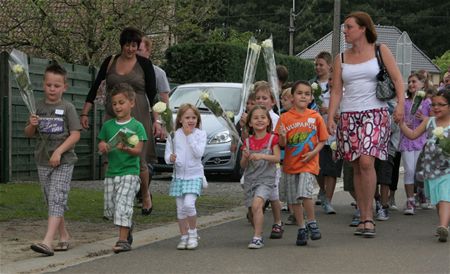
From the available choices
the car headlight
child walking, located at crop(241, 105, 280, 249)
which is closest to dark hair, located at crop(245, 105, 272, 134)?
child walking, located at crop(241, 105, 280, 249)

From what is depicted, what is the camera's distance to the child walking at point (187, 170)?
8047 millimetres

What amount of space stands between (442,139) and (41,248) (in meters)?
3.88

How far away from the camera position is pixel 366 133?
8.90 meters

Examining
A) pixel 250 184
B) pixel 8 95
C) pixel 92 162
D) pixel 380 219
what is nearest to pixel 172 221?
pixel 250 184

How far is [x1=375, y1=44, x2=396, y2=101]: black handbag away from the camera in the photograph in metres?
8.86

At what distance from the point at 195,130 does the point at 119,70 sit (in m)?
1.75

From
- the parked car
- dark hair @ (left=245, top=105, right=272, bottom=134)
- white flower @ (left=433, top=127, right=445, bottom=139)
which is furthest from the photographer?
the parked car

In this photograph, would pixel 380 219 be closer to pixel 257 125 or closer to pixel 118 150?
pixel 257 125

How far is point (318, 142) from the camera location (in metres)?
8.42

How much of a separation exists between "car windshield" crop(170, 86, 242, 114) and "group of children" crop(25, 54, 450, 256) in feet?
22.3

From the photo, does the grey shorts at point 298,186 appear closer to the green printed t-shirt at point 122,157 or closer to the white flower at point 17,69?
the green printed t-shirt at point 122,157

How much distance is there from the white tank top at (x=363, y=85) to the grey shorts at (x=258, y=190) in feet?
4.34

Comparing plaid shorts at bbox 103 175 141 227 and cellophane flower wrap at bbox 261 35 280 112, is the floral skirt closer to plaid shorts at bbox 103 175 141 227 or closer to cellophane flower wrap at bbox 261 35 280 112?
cellophane flower wrap at bbox 261 35 280 112

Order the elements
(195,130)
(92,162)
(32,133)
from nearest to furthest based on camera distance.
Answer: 1. (32,133)
2. (195,130)
3. (92,162)
